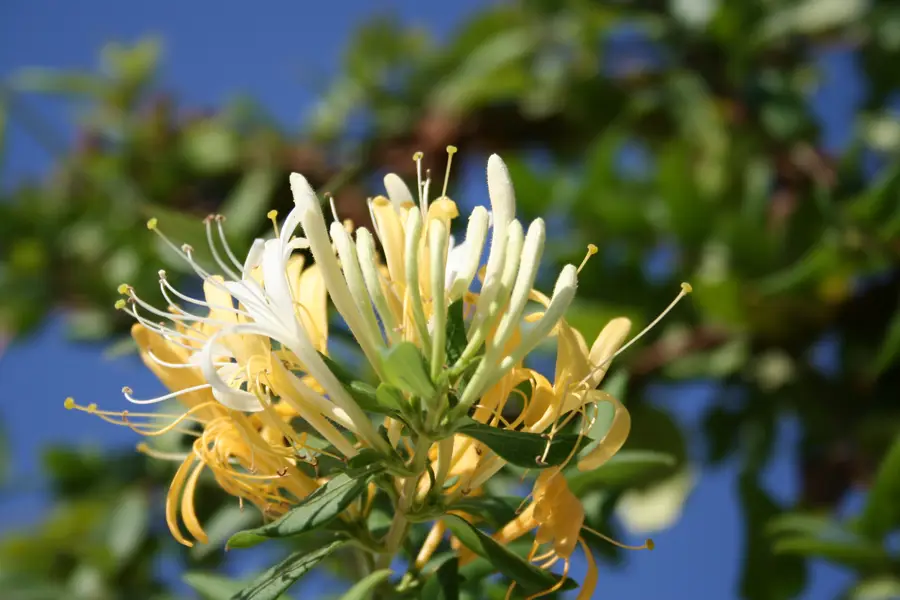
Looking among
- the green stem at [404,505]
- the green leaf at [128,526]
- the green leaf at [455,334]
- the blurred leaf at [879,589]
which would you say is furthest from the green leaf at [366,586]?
the green leaf at [128,526]

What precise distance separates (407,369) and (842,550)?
24.5 inches

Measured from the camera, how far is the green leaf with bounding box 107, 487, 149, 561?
1.28 meters

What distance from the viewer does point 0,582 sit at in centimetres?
120

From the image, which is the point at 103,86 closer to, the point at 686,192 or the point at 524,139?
the point at 524,139

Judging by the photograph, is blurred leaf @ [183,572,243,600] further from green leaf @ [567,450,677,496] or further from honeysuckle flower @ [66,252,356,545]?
green leaf @ [567,450,677,496]

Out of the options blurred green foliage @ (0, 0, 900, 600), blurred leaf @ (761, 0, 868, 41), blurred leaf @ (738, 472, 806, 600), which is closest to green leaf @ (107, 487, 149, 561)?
blurred green foliage @ (0, 0, 900, 600)

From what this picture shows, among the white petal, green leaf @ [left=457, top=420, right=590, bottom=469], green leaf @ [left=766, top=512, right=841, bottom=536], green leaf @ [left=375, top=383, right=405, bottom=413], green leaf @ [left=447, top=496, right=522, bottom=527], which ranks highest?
the white petal

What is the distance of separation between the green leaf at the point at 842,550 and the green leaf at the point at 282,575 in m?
0.49

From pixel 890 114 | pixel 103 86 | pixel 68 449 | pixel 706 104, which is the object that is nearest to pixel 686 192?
pixel 706 104

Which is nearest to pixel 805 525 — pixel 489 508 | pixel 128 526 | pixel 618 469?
pixel 618 469

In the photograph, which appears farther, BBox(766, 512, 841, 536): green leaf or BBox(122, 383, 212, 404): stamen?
BBox(766, 512, 841, 536): green leaf

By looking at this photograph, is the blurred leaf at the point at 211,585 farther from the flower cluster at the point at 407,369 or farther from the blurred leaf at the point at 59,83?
the blurred leaf at the point at 59,83

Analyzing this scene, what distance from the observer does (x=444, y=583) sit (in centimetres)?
52

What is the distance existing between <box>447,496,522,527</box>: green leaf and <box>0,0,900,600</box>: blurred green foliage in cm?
35
